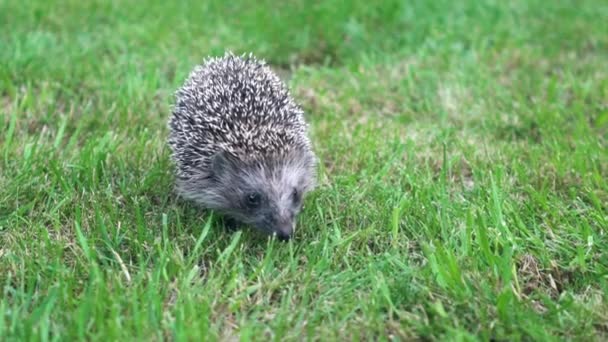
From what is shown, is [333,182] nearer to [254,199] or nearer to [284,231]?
[254,199]

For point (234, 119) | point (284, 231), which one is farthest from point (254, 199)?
→ point (234, 119)

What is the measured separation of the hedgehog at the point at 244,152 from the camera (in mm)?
4500

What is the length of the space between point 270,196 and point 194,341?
1.48m

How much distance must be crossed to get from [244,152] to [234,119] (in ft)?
0.89

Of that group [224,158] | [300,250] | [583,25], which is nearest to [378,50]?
[583,25]

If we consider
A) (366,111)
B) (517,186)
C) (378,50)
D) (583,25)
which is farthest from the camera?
(583,25)

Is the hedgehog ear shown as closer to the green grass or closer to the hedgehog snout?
the green grass

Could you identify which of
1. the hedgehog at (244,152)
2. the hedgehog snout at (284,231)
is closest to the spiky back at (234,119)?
the hedgehog at (244,152)

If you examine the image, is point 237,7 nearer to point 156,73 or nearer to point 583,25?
point 156,73

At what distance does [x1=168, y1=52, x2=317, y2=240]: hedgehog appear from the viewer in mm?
4500

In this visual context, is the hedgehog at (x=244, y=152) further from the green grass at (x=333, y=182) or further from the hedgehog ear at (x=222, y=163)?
the green grass at (x=333, y=182)

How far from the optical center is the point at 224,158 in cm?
464

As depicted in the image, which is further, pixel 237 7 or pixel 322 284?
pixel 237 7

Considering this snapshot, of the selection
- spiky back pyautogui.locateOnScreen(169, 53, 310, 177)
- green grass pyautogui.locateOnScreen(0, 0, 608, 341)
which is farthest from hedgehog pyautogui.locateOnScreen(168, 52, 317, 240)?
green grass pyautogui.locateOnScreen(0, 0, 608, 341)
